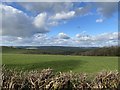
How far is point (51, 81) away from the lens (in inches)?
705

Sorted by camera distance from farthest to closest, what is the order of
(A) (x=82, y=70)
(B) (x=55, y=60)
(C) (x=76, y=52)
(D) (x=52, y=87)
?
(C) (x=76, y=52) → (B) (x=55, y=60) → (A) (x=82, y=70) → (D) (x=52, y=87)

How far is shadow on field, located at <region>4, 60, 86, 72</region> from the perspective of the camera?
21.8m

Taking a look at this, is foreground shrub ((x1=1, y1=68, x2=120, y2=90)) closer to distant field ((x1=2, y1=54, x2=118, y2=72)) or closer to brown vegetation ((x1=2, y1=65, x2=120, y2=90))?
brown vegetation ((x1=2, y1=65, x2=120, y2=90))

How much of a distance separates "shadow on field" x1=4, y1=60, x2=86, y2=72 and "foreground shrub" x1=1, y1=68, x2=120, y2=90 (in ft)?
9.72

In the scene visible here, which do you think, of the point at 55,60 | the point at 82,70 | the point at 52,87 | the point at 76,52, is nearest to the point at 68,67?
the point at 82,70

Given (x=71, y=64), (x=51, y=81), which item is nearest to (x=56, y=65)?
(x=71, y=64)

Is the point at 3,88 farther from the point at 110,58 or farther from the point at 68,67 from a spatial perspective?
the point at 110,58

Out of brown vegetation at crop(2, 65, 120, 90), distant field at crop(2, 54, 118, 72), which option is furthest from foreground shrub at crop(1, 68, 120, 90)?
distant field at crop(2, 54, 118, 72)

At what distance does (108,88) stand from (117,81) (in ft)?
2.79

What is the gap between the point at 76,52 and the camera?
32.5m

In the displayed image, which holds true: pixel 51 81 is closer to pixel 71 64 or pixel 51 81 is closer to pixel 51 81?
pixel 51 81

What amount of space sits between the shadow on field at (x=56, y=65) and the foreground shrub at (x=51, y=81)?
296 centimetres

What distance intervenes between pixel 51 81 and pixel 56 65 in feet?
18.0

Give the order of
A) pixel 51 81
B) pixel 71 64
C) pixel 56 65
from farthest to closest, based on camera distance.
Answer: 1. pixel 71 64
2. pixel 56 65
3. pixel 51 81
